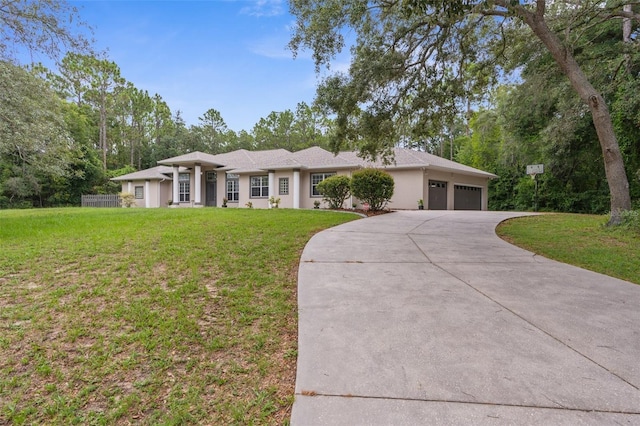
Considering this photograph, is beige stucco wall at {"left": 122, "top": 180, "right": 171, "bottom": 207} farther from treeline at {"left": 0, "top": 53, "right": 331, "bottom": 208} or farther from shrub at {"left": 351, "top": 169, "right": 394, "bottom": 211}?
shrub at {"left": 351, "top": 169, "right": 394, "bottom": 211}

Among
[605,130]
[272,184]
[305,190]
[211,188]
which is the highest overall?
[605,130]

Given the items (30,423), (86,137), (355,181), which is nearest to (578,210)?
(355,181)

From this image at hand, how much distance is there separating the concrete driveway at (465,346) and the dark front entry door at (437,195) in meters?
14.2

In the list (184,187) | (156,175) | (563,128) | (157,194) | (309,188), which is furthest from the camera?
(157,194)

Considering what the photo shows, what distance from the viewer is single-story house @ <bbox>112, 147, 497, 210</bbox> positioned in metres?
18.5

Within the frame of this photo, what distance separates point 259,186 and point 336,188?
811 centimetres

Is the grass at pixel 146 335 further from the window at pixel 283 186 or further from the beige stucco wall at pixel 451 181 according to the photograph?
the window at pixel 283 186

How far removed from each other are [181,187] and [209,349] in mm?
22230

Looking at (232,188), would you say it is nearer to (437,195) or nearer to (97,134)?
(437,195)

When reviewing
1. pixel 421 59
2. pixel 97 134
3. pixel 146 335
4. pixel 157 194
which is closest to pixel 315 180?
pixel 421 59

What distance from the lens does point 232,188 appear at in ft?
73.8

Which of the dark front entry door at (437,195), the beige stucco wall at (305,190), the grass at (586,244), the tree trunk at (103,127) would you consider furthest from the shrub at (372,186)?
the tree trunk at (103,127)

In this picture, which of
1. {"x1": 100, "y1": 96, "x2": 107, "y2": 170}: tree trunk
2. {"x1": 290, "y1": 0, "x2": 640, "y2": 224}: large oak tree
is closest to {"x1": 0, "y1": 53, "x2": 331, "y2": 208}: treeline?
{"x1": 100, "y1": 96, "x2": 107, "y2": 170}: tree trunk

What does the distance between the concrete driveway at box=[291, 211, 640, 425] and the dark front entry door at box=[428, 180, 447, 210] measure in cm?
1423
